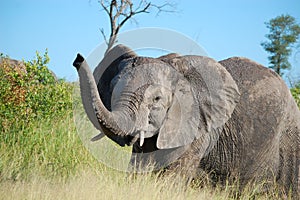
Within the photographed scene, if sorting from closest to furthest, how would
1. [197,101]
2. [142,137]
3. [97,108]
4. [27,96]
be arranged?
[97,108]
[142,137]
[197,101]
[27,96]

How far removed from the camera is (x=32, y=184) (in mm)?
4594

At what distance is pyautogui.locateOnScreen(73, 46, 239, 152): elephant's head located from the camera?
4.14m

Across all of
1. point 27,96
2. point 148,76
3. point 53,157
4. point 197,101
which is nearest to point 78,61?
point 148,76

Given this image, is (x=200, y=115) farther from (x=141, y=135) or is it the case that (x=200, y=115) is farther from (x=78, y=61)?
(x=78, y=61)

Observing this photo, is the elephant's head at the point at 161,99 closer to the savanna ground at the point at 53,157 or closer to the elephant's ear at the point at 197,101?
the elephant's ear at the point at 197,101

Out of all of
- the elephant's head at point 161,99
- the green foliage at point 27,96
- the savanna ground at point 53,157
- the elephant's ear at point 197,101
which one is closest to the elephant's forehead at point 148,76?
the elephant's head at point 161,99

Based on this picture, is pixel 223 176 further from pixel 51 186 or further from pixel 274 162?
pixel 51 186

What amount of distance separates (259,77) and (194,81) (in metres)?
0.76

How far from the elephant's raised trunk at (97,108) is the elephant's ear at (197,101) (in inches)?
15.7

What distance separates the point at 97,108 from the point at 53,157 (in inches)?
89.1

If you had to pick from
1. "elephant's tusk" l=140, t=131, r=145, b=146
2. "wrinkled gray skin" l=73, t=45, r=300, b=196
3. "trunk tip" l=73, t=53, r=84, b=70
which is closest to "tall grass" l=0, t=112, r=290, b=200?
"wrinkled gray skin" l=73, t=45, r=300, b=196

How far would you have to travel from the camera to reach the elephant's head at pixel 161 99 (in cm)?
414

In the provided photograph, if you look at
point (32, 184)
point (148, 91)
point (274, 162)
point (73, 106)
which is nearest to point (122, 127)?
point (148, 91)

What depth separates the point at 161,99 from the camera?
4.33 m
